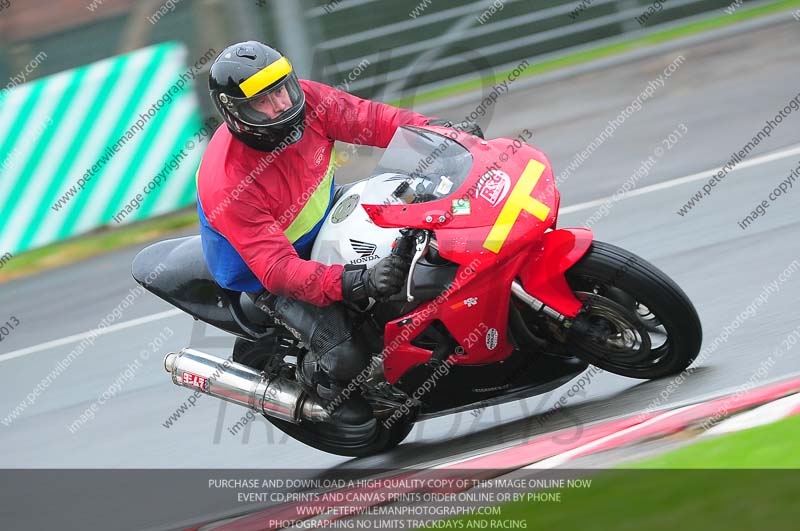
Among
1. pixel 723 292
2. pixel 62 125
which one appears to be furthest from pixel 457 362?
pixel 62 125

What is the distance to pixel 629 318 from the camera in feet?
14.8

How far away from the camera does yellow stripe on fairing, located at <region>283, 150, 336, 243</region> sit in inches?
197

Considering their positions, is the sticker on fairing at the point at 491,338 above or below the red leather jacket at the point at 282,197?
below

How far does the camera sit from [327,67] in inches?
428

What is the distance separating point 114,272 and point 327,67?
10.8 feet

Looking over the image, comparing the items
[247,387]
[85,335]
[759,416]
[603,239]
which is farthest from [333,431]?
[85,335]

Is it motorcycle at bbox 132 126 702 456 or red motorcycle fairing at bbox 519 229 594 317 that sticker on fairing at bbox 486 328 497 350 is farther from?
red motorcycle fairing at bbox 519 229 594 317

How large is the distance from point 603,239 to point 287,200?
3115 mm

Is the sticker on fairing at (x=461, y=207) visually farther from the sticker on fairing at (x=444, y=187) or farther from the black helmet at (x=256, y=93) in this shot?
the black helmet at (x=256, y=93)

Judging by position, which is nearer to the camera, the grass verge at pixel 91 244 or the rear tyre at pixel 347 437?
the rear tyre at pixel 347 437

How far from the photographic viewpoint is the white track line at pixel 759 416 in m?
3.85

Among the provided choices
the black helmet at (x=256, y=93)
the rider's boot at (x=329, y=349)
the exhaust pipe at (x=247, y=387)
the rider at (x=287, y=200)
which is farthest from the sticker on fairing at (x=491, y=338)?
the black helmet at (x=256, y=93)

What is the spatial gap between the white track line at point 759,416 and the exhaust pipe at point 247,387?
2019 millimetres

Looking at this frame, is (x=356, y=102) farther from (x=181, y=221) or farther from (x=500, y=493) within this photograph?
(x=181, y=221)
